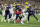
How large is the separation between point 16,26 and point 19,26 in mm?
177

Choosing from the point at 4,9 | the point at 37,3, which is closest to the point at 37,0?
the point at 37,3

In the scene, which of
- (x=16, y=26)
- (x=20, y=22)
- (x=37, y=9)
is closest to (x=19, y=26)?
(x=16, y=26)

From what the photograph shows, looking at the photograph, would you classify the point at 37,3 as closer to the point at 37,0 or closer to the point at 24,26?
the point at 37,0

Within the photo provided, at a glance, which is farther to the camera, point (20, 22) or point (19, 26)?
point (20, 22)

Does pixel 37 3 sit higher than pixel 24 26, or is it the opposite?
pixel 37 3

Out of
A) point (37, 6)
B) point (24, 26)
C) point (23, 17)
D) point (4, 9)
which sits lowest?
point (24, 26)

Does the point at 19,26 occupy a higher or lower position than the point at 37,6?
lower

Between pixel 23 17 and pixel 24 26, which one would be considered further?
pixel 23 17

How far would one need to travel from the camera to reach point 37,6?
1953 centimetres

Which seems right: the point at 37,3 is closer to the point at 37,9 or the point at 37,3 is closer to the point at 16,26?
the point at 37,9

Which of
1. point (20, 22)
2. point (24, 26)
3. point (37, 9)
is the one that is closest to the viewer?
point (24, 26)

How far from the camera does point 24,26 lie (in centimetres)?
853

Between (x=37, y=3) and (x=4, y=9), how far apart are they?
10.5 metres

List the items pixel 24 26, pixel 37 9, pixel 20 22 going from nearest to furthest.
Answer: pixel 24 26
pixel 20 22
pixel 37 9
